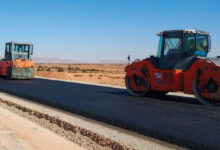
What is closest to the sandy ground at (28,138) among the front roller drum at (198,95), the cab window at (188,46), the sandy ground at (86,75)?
the front roller drum at (198,95)

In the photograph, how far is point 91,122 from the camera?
7.62m

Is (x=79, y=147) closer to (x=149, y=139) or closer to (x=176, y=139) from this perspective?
(x=149, y=139)

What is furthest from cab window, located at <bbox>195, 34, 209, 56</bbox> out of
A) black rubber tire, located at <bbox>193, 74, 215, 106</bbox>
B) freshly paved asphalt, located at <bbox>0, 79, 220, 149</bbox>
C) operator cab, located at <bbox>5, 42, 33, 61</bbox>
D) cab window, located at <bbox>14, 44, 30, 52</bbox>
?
cab window, located at <bbox>14, 44, 30, 52</bbox>

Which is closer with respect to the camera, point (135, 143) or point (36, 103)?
point (135, 143)

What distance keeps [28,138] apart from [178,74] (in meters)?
6.60

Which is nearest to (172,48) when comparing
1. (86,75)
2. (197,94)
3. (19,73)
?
(197,94)

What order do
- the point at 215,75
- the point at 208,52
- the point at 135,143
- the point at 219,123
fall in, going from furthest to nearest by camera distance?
the point at 208,52
the point at 215,75
the point at 219,123
the point at 135,143

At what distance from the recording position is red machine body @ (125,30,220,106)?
10125mm

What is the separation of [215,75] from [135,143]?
5.17 meters

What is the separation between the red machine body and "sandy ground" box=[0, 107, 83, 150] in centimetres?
570

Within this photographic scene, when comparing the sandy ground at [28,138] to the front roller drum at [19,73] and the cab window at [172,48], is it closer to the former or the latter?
the cab window at [172,48]

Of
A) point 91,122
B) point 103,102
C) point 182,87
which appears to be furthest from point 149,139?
point 182,87

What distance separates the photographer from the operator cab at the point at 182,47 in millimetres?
11566

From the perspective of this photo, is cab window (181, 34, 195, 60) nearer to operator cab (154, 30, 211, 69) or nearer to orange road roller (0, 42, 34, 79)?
→ operator cab (154, 30, 211, 69)
